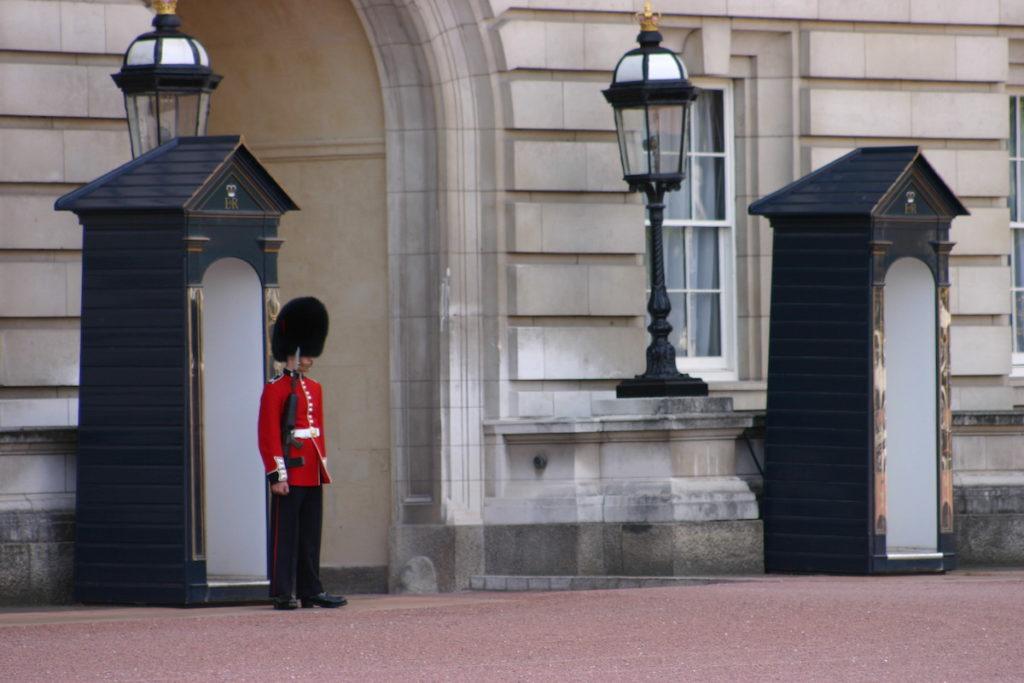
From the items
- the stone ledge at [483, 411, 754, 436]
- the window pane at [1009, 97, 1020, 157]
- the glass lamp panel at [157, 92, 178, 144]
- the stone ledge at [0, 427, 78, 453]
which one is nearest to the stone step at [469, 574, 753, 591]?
the stone ledge at [483, 411, 754, 436]

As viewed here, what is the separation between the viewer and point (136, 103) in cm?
1150

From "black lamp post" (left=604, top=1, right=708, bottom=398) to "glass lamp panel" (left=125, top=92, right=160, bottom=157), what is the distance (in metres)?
2.70

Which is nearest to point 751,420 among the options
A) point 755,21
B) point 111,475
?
point 755,21

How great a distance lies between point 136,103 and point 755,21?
4.37 m

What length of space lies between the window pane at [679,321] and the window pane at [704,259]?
0.13 m

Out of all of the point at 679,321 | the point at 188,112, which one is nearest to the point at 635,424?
the point at 679,321

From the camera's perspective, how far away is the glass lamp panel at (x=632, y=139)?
12828 millimetres

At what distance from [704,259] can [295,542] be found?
429cm

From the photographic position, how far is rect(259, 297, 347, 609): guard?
433 inches

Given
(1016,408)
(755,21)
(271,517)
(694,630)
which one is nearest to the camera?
(694,630)

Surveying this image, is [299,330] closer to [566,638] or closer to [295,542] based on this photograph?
[295,542]

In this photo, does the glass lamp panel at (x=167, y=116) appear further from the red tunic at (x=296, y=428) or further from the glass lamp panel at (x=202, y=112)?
the red tunic at (x=296, y=428)

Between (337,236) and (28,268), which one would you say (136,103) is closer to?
(28,268)

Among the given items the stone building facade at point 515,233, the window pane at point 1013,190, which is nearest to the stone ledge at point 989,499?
the stone building facade at point 515,233
